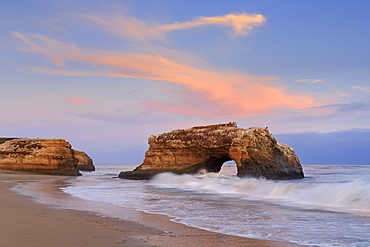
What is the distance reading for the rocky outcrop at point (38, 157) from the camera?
3891 centimetres

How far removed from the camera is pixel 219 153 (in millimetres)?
35250

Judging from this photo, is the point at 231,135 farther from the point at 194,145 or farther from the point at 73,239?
the point at 73,239

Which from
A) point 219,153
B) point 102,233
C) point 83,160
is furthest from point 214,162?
point 83,160

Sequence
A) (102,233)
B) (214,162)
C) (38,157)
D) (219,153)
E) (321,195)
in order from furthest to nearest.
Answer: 1. (38,157)
2. (214,162)
3. (219,153)
4. (321,195)
5. (102,233)

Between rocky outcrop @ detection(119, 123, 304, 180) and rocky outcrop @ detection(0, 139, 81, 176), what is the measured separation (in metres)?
7.34

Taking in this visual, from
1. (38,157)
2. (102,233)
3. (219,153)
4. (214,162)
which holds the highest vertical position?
(219,153)

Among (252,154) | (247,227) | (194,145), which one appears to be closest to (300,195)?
(247,227)

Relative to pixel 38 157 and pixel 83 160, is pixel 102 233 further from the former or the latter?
pixel 83 160

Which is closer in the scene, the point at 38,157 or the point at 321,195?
the point at 321,195

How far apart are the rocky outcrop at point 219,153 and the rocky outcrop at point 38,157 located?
734 cm

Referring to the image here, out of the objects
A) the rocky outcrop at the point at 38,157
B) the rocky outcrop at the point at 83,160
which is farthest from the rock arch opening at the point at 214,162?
the rocky outcrop at the point at 83,160

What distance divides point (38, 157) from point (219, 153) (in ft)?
64.1

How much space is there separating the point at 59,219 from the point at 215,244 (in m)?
3.55

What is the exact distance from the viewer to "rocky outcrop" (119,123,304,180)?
31297 mm
